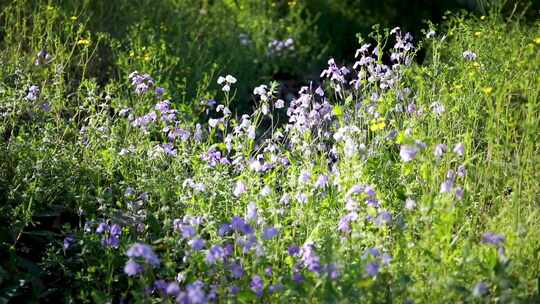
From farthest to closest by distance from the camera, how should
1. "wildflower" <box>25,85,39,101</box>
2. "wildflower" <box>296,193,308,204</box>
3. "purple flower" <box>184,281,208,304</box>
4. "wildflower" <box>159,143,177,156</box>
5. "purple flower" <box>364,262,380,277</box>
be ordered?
1. "wildflower" <box>25,85,39,101</box>
2. "wildflower" <box>159,143,177,156</box>
3. "wildflower" <box>296,193,308,204</box>
4. "purple flower" <box>364,262,380,277</box>
5. "purple flower" <box>184,281,208,304</box>

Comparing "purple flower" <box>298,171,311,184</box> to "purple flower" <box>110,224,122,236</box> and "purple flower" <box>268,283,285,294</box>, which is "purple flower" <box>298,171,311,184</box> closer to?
"purple flower" <box>268,283,285,294</box>

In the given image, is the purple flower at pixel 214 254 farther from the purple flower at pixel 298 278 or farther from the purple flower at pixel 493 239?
the purple flower at pixel 493 239

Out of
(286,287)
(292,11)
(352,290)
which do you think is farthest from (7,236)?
(292,11)

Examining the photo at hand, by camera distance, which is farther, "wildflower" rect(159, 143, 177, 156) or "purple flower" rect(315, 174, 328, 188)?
"wildflower" rect(159, 143, 177, 156)

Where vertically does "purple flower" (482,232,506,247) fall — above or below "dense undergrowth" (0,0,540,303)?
above

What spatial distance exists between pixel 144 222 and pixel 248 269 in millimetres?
603

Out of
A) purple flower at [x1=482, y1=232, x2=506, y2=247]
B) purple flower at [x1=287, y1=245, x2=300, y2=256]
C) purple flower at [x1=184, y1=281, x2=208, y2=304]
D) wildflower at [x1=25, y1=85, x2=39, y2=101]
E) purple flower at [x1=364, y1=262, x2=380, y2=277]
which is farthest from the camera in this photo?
wildflower at [x1=25, y1=85, x2=39, y2=101]

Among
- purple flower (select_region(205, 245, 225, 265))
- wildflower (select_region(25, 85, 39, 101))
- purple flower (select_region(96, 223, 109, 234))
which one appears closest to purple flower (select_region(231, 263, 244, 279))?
purple flower (select_region(205, 245, 225, 265))

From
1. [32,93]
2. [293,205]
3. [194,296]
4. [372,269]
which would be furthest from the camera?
[32,93]

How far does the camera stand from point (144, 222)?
10.2ft

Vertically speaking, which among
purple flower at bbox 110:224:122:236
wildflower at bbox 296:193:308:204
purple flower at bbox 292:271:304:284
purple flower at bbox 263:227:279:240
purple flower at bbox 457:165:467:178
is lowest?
purple flower at bbox 110:224:122:236

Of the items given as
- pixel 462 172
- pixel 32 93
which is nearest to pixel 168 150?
pixel 32 93

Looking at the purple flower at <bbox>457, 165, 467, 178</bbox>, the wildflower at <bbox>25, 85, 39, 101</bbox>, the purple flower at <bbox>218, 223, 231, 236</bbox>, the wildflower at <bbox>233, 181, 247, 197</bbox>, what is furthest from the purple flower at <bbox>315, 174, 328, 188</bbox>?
the wildflower at <bbox>25, 85, 39, 101</bbox>

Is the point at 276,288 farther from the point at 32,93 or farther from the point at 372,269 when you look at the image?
the point at 32,93
